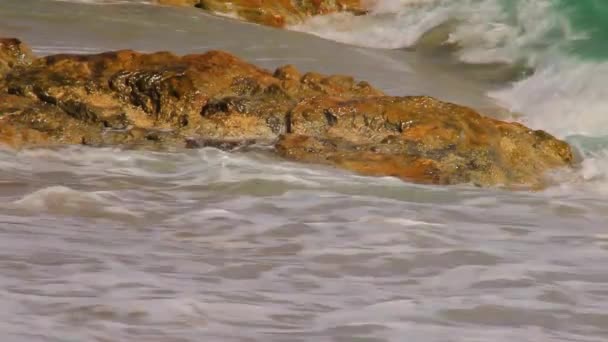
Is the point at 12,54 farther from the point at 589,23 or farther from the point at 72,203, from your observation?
the point at 589,23

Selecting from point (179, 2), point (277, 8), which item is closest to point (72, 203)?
point (179, 2)

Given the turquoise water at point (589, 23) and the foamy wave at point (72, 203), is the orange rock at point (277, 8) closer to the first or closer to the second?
the turquoise water at point (589, 23)

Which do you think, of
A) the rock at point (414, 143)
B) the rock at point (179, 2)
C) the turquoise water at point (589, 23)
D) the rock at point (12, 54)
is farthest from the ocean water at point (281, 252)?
the rock at point (179, 2)

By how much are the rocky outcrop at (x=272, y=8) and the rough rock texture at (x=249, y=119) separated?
8313 millimetres

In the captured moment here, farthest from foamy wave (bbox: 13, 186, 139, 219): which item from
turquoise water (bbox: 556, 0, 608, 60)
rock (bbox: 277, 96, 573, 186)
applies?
turquoise water (bbox: 556, 0, 608, 60)

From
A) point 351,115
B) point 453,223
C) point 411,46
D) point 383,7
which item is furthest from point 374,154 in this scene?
point 383,7

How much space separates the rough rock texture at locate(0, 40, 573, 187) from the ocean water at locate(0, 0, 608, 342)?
303 millimetres

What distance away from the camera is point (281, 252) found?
17.3 feet

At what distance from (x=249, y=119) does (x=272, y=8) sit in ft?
34.6

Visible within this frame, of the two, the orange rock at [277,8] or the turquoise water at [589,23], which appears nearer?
the turquoise water at [589,23]

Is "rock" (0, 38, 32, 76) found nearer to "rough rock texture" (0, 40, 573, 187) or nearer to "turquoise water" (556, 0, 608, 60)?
"rough rock texture" (0, 40, 573, 187)

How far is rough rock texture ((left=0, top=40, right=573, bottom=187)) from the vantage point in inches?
321

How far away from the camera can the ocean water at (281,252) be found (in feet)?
12.8

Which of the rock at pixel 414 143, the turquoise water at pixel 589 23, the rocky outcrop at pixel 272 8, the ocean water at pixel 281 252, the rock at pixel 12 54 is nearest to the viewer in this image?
the ocean water at pixel 281 252
